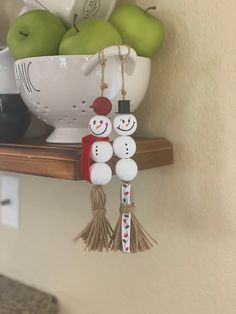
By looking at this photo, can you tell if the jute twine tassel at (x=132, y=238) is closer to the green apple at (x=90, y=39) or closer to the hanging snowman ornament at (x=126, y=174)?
the hanging snowman ornament at (x=126, y=174)

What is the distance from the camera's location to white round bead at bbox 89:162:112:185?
55 cm

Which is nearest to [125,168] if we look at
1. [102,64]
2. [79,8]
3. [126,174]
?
[126,174]

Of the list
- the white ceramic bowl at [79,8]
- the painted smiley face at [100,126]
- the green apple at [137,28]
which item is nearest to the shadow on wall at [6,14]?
the white ceramic bowl at [79,8]

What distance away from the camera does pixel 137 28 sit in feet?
2.07

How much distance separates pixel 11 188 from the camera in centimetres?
101

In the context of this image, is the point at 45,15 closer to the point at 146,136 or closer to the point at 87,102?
the point at 87,102

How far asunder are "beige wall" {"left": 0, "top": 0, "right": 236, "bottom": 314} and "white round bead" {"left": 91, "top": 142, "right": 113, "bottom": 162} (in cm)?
18

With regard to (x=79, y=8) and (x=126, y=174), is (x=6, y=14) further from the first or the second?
(x=126, y=174)

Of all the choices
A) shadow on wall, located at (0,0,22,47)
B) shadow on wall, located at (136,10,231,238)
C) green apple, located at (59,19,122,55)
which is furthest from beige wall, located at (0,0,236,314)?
shadow on wall, located at (0,0,22,47)

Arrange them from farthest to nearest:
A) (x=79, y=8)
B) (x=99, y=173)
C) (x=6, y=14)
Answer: (x=6, y=14) → (x=79, y=8) → (x=99, y=173)

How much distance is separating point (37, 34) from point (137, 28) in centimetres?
15

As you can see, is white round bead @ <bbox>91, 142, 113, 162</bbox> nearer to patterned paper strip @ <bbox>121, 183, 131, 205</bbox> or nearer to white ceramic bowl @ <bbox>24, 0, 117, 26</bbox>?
patterned paper strip @ <bbox>121, 183, 131, 205</bbox>

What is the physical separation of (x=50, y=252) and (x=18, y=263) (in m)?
0.13

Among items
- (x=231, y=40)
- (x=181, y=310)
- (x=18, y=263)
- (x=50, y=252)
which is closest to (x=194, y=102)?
(x=231, y=40)
